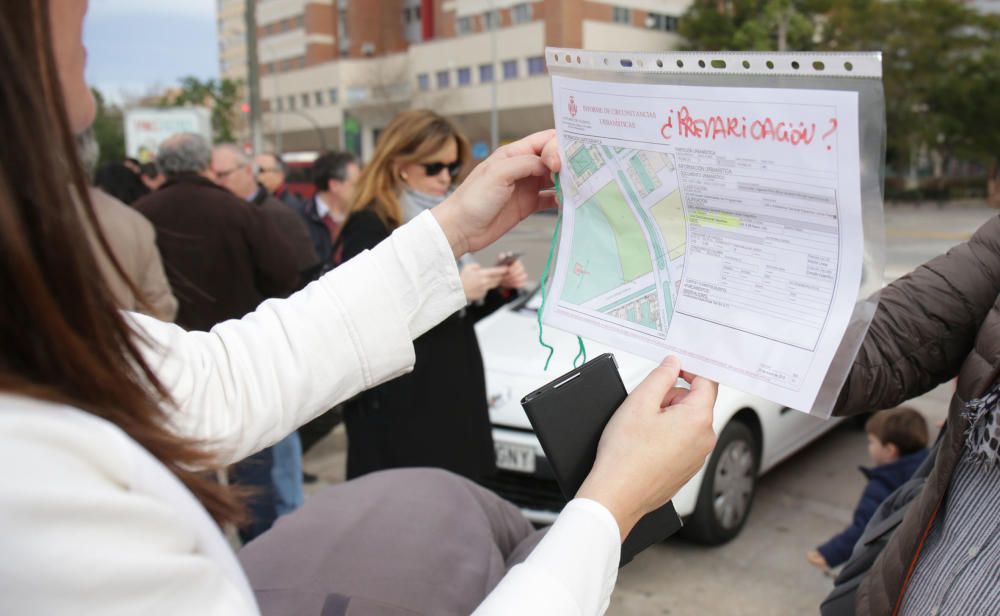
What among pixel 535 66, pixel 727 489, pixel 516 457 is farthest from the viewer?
pixel 535 66

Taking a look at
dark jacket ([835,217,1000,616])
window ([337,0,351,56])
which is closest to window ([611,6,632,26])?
window ([337,0,351,56])

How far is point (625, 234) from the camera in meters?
1.32

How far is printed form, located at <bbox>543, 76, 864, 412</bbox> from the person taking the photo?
104 cm

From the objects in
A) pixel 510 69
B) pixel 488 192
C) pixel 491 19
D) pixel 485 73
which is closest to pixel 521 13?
pixel 491 19

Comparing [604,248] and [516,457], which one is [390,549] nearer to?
[604,248]

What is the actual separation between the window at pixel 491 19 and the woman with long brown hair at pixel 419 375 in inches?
1549

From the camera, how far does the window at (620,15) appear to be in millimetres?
36250

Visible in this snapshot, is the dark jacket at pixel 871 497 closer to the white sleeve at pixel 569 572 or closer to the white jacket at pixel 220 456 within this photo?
the white jacket at pixel 220 456

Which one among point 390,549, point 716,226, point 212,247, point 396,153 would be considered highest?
point 396,153

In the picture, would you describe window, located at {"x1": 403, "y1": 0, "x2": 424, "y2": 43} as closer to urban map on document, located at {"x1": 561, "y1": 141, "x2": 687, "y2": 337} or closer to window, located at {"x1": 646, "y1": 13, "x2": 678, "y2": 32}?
window, located at {"x1": 646, "y1": 13, "x2": 678, "y2": 32}

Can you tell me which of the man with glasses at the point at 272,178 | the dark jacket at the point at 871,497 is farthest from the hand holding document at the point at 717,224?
the man with glasses at the point at 272,178

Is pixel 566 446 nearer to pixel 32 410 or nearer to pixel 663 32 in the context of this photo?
pixel 32 410

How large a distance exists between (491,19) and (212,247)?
133 ft

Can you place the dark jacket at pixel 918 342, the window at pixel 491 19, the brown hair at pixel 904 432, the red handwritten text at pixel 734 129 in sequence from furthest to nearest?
1. the window at pixel 491 19
2. the brown hair at pixel 904 432
3. the dark jacket at pixel 918 342
4. the red handwritten text at pixel 734 129
